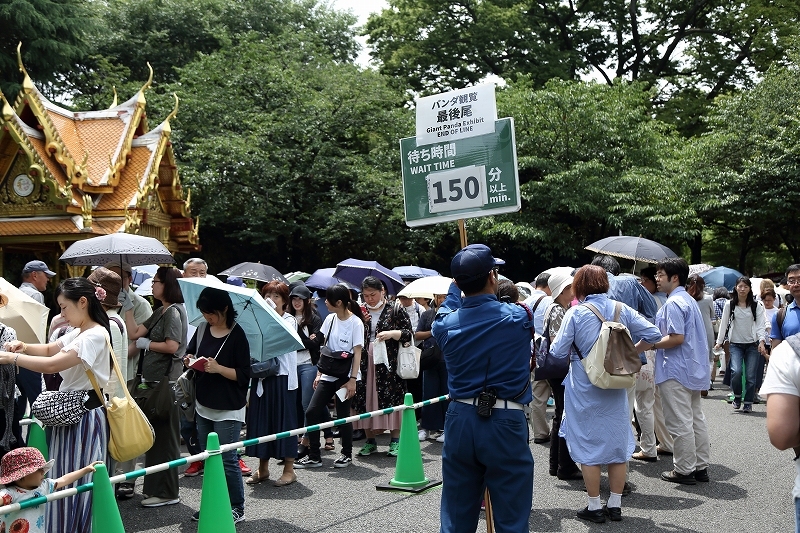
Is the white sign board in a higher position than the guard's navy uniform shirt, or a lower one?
higher

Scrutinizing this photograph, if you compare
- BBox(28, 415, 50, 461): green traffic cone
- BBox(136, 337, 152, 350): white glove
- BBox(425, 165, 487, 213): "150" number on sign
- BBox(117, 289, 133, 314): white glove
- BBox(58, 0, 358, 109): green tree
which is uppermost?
BBox(58, 0, 358, 109): green tree

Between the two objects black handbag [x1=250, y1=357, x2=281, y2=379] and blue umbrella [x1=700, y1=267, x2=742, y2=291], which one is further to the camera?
blue umbrella [x1=700, y1=267, x2=742, y2=291]

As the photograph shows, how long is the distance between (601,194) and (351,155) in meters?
7.21

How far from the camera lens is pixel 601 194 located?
22.8 m

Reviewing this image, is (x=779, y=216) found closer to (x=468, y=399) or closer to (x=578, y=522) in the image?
(x=578, y=522)

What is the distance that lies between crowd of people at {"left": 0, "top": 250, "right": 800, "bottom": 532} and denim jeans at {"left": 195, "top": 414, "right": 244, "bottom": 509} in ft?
0.03

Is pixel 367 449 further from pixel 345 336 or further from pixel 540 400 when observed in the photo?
pixel 540 400

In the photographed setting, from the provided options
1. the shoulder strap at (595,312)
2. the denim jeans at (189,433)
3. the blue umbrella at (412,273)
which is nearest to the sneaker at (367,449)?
the denim jeans at (189,433)

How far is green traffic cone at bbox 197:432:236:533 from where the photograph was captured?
211 inches

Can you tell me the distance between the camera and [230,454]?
19.4ft

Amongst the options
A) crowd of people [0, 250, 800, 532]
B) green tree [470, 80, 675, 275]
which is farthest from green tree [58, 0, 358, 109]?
crowd of people [0, 250, 800, 532]

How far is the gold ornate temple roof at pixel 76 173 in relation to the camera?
16656mm

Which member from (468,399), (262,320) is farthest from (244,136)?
(468,399)

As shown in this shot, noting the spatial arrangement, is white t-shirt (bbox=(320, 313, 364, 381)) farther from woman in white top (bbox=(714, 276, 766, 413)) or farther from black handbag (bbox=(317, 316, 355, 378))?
woman in white top (bbox=(714, 276, 766, 413))
